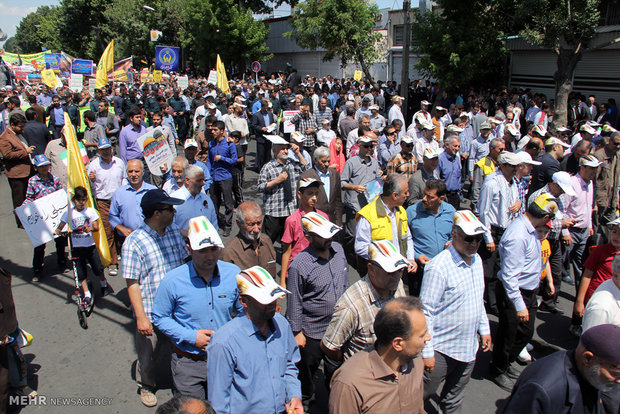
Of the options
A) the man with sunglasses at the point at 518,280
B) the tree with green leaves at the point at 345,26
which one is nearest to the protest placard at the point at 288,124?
the man with sunglasses at the point at 518,280

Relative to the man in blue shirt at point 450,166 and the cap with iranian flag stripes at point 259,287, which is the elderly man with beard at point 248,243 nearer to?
the cap with iranian flag stripes at point 259,287

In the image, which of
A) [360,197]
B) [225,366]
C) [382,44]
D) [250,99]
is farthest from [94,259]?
[382,44]

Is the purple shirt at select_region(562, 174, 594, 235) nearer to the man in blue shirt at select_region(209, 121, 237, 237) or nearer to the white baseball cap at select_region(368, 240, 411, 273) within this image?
the white baseball cap at select_region(368, 240, 411, 273)

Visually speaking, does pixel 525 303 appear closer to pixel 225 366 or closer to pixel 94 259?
pixel 225 366

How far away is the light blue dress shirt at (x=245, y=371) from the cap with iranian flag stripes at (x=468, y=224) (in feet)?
5.21

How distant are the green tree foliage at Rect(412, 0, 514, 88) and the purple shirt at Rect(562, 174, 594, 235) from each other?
11206mm

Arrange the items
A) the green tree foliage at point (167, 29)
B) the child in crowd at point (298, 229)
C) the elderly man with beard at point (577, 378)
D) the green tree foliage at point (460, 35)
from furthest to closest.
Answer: the green tree foliage at point (167, 29), the green tree foliage at point (460, 35), the child in crowd at point (298, 229), the elderly man with beard at point (577, 378)

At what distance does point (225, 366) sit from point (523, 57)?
22685 millimetres

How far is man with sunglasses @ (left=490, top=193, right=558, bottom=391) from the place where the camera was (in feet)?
14.0

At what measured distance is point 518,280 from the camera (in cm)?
435

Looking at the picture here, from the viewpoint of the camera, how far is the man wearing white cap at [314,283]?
3695 millimetres

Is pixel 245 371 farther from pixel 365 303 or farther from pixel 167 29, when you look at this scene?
pixel 167 29

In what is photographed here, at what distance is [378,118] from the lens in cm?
1202

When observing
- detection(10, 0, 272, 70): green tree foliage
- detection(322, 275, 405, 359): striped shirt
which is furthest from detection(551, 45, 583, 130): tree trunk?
detection(10, 0, 272, 70): green tree foliage
